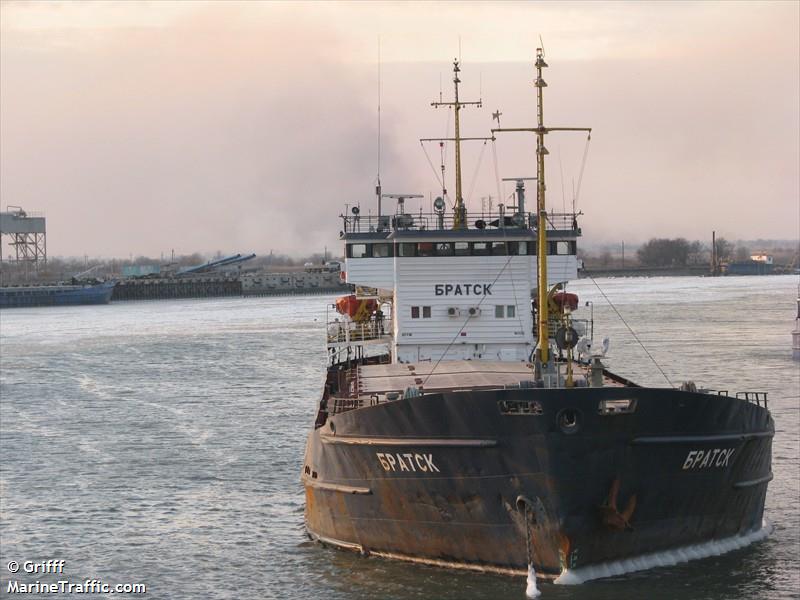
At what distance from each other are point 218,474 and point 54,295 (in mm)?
142932

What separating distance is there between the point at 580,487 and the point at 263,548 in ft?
27.3

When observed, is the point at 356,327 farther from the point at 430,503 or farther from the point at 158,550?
the point at 430,503

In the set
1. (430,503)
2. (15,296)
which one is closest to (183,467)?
(430,503)

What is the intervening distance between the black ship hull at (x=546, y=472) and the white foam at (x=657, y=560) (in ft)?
0.43

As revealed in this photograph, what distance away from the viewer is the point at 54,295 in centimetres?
17162

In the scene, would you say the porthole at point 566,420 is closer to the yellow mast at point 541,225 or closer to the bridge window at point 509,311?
the yellow mast at point 541,225

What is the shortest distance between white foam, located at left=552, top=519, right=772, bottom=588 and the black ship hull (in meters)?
0.13

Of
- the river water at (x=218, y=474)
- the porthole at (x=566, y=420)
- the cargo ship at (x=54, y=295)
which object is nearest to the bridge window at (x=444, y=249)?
the river water at (x=218, y=474)

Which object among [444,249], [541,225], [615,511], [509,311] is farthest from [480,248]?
[615,511]

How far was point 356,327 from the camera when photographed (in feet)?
112

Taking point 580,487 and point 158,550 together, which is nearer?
point 580,487

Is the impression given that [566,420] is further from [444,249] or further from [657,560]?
[444,249]

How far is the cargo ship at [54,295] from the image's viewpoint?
17050 centimetres

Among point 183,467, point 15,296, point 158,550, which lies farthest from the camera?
point 15,296
